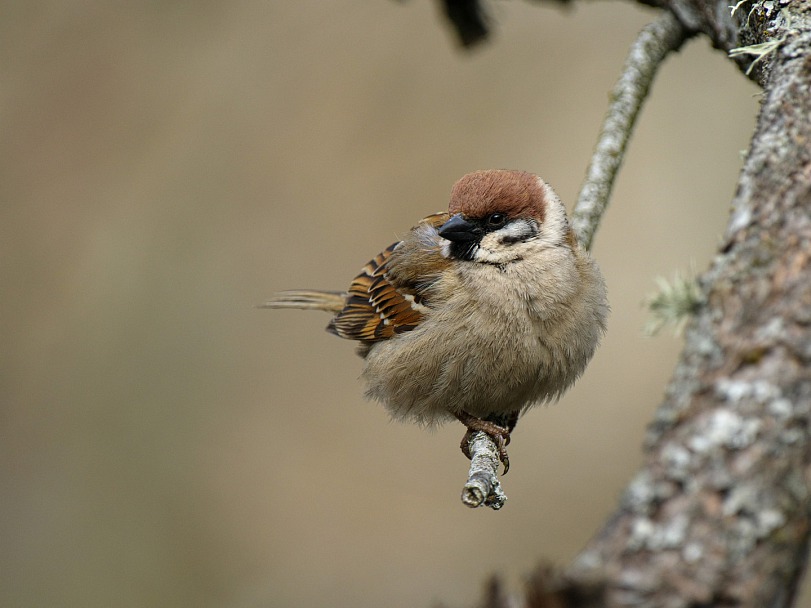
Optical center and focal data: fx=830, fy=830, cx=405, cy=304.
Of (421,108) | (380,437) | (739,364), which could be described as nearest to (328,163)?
(421,108)

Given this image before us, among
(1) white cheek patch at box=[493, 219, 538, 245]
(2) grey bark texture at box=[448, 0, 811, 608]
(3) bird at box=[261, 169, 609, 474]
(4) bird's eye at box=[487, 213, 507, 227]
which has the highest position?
(4) bird's eye at box=[487, 213, 507, 227]

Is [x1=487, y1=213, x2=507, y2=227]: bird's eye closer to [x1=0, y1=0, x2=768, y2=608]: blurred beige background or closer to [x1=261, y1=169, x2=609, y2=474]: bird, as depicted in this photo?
[x1=261, y1=169, x2=609, y2=474]: bird

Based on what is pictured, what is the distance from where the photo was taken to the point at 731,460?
1.14m

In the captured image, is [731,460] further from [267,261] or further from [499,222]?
[267,261]

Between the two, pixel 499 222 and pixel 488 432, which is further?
pixel 499 222

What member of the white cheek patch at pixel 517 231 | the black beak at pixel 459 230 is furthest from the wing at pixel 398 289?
the white cheek patch at pixel 517 231

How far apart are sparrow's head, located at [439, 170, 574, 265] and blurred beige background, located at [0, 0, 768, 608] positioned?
2.38 m

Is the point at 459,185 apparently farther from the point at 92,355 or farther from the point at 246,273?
the point at 92,355

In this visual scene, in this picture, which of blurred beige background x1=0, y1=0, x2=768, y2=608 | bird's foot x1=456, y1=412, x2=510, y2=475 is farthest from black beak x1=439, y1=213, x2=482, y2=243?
blurred beige background x1=0, y1=0, x2=768, y2=608

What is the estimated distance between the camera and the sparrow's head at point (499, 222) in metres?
3.09

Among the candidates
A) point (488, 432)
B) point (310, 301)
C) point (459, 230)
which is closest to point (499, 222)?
point (459, 230)

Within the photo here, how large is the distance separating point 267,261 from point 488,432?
10.9 ft

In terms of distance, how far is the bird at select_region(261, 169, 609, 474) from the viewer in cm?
294

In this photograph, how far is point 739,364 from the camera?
1.21 m
